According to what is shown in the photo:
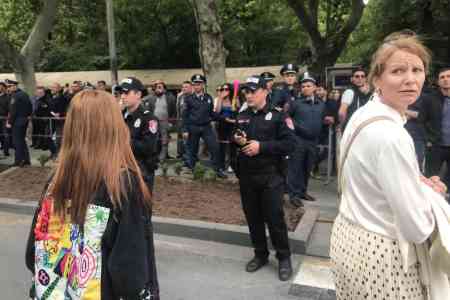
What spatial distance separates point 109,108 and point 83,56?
985 inches

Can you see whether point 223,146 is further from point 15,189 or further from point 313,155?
point 15,189

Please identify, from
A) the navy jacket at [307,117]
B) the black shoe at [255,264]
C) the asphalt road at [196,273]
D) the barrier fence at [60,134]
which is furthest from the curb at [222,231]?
the barrier fence at [60,134]

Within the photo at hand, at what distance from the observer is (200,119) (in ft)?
27.4

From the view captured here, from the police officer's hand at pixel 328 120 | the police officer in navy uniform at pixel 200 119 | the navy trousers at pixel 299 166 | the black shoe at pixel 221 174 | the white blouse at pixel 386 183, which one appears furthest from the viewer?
the police officer in navy uniform at pixel 200 119

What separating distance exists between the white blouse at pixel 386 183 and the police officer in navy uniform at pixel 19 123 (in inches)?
357

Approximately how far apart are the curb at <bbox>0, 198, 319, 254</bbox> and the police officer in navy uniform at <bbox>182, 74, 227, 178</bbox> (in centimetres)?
290

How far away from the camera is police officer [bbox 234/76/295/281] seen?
13.2 feet

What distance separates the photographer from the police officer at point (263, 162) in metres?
4.03

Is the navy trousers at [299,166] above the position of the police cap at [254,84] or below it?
below

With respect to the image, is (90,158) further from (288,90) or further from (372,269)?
(288,90)

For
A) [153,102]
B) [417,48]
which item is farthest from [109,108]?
[153,102]

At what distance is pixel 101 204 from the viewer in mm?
1925

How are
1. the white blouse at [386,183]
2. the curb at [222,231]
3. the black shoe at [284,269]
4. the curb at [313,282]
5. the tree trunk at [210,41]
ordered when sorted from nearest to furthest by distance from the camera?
the white blouse at [386,183] → the curb at [313,282] → the black shoe at [284,269] → the curb at [222,231] → the tree trunk at [210,41]

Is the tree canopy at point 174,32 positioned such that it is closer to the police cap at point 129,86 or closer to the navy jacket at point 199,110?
the navy jacket at point 199,110
